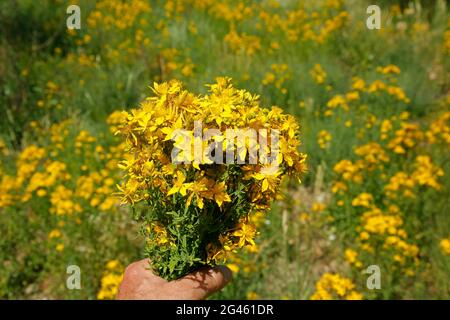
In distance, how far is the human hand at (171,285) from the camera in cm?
180

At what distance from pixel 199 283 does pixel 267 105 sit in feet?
11.5

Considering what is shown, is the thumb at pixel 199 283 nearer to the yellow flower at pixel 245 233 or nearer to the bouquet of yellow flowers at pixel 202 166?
the bouquet of yellow flowers at pixel 202 166

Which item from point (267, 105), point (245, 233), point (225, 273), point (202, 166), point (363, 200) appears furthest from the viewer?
point (267, 105)

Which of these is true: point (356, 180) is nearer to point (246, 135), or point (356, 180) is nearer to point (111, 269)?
point (111, 269)

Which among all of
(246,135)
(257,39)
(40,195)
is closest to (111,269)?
(40,195)

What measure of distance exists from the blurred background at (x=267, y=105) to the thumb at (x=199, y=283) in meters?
1.34

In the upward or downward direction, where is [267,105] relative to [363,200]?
upward

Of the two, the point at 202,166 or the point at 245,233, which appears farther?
the point at 245,233

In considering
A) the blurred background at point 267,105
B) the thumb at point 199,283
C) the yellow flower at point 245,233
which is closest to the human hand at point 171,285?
the thumb at point 199,283

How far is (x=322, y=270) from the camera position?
12.4 feet

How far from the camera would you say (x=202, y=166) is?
1.66 metres

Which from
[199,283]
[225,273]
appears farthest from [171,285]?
[225,273]

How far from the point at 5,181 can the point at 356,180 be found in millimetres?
2975

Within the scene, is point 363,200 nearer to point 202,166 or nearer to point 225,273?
point 225,273
